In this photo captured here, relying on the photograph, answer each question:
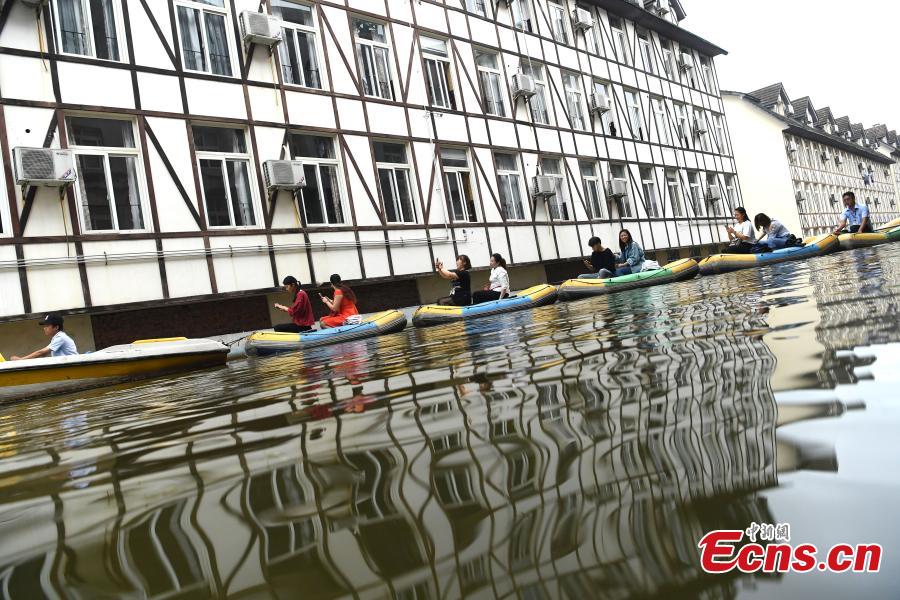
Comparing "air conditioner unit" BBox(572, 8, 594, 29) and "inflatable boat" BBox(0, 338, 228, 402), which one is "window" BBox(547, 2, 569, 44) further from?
"inflatable boat" BBox(0, 338, 228, 402)

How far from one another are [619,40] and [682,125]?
488 centimetres

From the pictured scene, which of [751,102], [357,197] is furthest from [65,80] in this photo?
[751,102]

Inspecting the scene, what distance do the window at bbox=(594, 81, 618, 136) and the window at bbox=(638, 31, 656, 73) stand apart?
136 inches

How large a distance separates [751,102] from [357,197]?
29969 mm

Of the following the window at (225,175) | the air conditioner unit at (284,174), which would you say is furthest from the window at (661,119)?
the window at (225,175)

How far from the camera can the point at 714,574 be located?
86 cm

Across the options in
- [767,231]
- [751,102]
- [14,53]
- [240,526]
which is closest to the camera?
[240,526]

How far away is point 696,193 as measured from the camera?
27312 mm

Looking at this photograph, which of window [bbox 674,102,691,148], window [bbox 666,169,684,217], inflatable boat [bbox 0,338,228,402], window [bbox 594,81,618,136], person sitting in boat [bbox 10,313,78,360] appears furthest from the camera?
window [bbox 674,102,691,148]

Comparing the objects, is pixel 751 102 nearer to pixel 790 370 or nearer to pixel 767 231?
pixel 767 231

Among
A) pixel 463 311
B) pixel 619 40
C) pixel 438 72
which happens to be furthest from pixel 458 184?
pixel 619 40

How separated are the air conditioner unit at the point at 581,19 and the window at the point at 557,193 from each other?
17.7 feet

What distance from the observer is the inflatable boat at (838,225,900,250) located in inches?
645

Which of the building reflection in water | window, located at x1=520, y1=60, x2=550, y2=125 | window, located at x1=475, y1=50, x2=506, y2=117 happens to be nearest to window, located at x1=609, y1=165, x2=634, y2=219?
window, located at x1=520, y1=60, x2=550, y2=125
